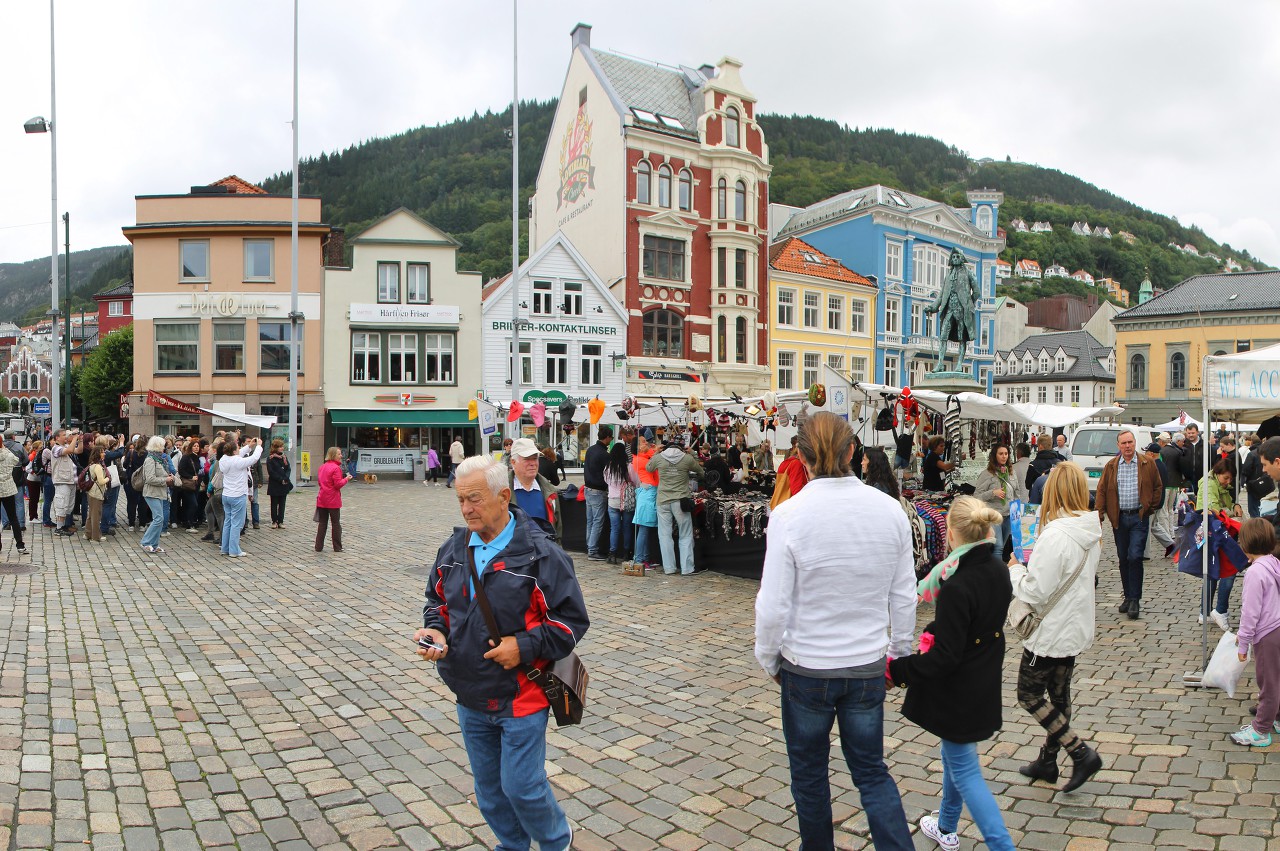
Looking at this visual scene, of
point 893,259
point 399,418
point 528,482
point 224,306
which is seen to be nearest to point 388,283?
point 399,418

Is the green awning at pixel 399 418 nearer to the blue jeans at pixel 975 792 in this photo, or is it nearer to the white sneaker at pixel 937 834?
the white sneaker at pixel 937 834

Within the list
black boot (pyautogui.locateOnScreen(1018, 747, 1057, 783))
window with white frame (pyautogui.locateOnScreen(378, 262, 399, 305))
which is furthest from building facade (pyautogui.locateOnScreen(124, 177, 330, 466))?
black boot (pyautogui.locateOnScreen(1018, 747, 1057, 783))

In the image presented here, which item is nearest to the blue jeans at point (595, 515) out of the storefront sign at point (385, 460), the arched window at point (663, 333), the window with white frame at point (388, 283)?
the storefront sign at point (385, 460)

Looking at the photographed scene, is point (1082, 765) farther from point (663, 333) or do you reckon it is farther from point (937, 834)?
point (663, 333)

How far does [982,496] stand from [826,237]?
136ft

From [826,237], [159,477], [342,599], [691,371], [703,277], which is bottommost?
[342,599]

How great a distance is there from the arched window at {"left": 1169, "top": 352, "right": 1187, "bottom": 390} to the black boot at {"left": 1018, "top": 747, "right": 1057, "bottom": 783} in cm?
5652

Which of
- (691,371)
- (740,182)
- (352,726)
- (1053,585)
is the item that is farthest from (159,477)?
(740,182)

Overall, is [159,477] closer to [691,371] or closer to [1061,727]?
[1061,727]

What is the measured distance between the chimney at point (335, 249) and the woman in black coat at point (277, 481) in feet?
78.6

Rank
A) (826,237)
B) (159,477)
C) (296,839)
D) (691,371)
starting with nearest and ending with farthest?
(296,839), (159,477), (691,371), (826,237)

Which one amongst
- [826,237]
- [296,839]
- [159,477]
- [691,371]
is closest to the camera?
[296,839]

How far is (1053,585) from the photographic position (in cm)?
432

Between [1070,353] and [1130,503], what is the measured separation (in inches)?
2603
